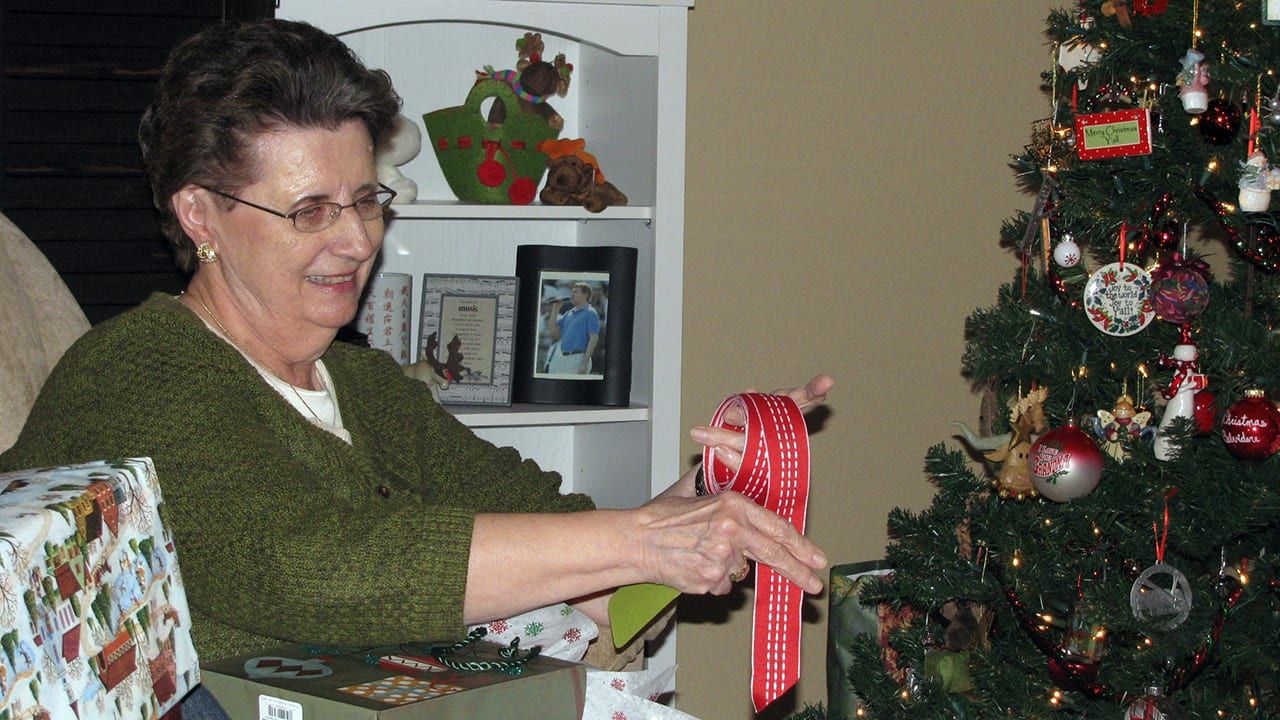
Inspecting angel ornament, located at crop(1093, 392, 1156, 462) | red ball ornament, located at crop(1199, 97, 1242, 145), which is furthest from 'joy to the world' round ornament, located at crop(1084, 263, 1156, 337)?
red ball ornament, located at crop(1199, 97, 1242, 145)

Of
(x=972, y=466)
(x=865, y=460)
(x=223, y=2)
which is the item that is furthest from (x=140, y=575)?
(x=972, y=466)

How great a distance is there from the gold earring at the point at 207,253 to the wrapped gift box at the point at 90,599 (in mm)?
568

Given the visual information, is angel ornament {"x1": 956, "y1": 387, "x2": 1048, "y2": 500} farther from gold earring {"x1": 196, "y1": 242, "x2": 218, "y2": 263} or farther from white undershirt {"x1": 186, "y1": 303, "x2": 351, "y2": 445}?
gold earring {"x1": 196, "y1": 242, "x2": 218, "y2": 263}

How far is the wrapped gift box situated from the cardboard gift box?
0.07 meters

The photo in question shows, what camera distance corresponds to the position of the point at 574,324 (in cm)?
248

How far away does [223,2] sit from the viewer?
87.3 inches

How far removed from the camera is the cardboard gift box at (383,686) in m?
1.13

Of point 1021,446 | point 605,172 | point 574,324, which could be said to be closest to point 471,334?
point 574,324

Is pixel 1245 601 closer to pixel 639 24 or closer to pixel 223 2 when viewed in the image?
pixel 639 24

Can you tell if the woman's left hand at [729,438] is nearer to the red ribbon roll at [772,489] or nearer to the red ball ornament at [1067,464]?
the red ribbon roll at [772,489]

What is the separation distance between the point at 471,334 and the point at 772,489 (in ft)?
3.68

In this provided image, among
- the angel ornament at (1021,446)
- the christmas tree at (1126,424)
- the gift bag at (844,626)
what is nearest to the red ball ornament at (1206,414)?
the christmas tree at (1126,424)

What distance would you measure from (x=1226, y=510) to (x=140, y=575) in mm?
1456

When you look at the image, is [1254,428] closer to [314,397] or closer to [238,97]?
[314,397]
